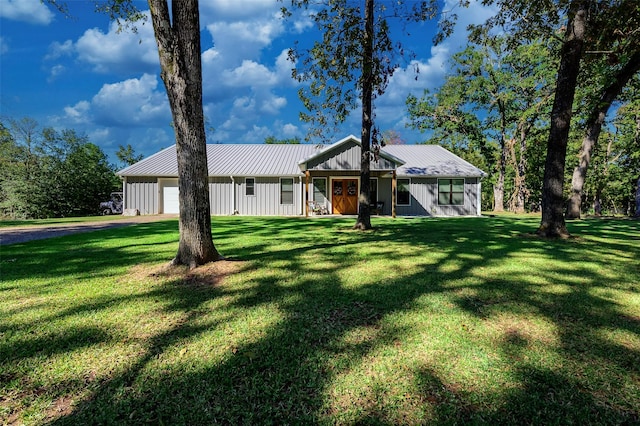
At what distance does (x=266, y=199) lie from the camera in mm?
19203

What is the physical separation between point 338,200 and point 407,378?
668 inches

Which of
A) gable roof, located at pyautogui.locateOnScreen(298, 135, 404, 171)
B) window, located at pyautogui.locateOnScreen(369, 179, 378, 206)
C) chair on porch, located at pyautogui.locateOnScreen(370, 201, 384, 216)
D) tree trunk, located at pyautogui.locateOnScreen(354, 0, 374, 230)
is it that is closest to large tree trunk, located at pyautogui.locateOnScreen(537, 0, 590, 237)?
tree trunk, located at pyautogui.locateOnScreen(354, 0, 374, 230)

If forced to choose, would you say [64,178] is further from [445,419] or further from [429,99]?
[429,99]

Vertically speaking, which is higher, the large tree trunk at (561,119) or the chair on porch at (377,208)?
the large tree trunk at (561,119)

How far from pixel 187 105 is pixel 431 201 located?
17.6 m

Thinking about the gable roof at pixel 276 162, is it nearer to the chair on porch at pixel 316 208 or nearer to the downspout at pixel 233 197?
the downspout at pixel 233 197

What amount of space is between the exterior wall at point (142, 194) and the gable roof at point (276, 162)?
0.51m

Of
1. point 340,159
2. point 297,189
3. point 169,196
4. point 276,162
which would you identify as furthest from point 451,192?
point 169,196

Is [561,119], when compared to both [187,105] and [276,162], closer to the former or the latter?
[187,105]

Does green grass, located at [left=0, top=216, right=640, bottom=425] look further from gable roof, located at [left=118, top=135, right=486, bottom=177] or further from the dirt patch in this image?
gable roof, located at [left=118, top=135, right=486, bottom=177]

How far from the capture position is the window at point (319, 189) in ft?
61.8

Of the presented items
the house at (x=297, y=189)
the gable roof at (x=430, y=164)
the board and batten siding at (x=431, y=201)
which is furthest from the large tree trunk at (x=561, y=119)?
the board and batten siding at (x=431, y=201)

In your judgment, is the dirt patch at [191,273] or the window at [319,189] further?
the window at [319,189]

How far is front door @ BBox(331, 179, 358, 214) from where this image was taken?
18.8 m
